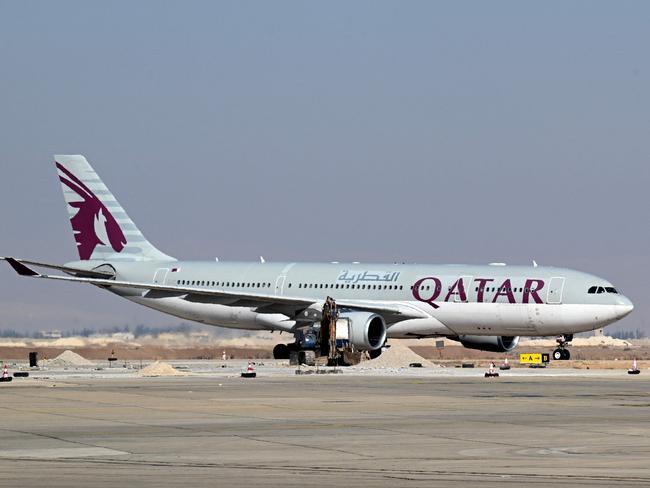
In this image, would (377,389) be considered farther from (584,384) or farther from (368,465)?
(368,465)

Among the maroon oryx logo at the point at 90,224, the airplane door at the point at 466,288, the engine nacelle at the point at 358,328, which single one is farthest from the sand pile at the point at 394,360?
the maroon oryx logo at the point at 90,224

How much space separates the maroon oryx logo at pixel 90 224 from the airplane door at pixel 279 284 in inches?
434

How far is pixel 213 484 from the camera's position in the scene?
55.0 ft

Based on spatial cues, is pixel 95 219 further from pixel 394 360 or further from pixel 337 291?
pixel 394 360

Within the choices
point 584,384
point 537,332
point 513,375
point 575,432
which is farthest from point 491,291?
point 575,432

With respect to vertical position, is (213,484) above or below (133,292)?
below

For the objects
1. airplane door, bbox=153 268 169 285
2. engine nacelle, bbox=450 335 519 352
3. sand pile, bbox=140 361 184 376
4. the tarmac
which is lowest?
the tarmac

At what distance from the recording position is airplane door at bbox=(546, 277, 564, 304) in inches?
2424

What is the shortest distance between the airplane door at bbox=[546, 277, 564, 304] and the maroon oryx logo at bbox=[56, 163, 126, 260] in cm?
2582

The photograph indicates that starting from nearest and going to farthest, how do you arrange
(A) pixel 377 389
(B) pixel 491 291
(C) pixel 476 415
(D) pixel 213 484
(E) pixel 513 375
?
(D) pixel 213 484 < (C) pixel 476 415 < (A) pixel 377 389 < (E) pixel 513 375 < (B) pixel 491 291

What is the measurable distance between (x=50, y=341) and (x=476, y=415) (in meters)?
70.8

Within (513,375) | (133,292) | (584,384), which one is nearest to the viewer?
(584,384)

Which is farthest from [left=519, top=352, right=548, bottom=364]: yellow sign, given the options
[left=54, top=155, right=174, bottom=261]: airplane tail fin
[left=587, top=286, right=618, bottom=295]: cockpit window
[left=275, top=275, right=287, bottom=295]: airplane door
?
[left=54, top=155, right=174, bottom=261]: airplane tail fin

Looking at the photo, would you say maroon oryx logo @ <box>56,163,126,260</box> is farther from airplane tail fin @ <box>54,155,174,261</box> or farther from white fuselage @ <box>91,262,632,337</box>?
white fuselage @ <box>91,262,632,337</box>
